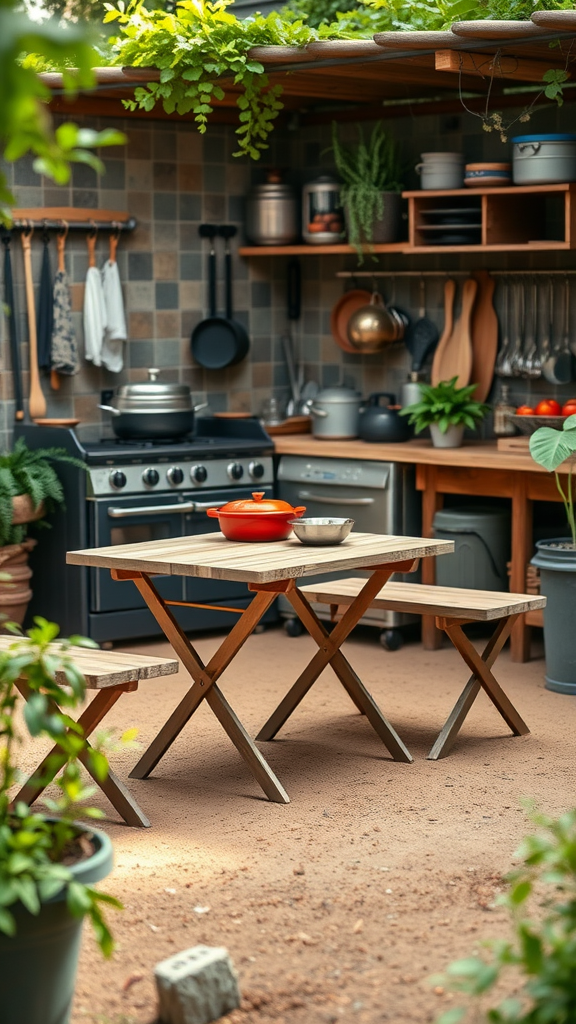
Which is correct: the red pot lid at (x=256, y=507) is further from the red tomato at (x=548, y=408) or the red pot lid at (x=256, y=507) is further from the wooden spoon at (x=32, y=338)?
the wooden spoon at (x=32, y=338)

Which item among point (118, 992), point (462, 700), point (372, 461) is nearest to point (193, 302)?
point (372, 461)

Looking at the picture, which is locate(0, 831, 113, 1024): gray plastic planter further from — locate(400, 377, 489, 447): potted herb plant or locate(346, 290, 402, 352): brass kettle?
locate(346, 290, 402, 352): brass kettle

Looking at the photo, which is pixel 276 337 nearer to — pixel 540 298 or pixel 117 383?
pixel 117 383

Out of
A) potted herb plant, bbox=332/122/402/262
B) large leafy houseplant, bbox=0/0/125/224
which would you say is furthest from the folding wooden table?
potted herb plant, bbox=332/122/402/262

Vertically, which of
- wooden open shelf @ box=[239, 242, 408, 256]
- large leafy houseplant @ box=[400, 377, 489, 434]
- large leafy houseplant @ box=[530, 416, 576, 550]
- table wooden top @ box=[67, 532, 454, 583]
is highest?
wooden open shelf @ box=[239, 242, 408, 256]

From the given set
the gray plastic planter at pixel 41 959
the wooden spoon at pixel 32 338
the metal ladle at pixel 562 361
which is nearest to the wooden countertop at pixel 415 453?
the metal ladle at pixel 562 361

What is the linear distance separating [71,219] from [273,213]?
1138 mm

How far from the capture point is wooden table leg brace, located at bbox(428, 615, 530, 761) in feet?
16.8

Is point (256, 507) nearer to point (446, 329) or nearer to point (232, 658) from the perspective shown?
point (232, 658)

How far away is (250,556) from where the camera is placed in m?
4.59

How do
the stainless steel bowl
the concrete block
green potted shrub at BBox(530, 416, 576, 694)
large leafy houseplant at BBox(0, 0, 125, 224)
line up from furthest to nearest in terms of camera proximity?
green potted shrub at BBox(530, 416, 576, 694)
the stainless steel bowl
the concrete block
large leafy houseplant at BBox(0, 0, 125, 224)

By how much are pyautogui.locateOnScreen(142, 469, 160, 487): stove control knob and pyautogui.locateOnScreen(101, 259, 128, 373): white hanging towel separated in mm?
746

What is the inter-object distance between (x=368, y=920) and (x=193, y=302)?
15.8ft

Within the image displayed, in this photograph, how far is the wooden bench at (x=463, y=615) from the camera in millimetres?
5105
